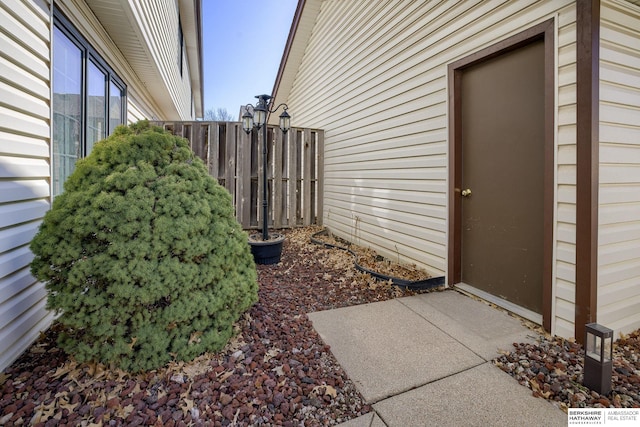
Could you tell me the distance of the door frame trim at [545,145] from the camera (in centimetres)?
237

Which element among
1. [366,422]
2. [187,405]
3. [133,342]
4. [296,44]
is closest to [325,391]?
[366,422]

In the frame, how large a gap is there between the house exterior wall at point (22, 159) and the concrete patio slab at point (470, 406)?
236cm

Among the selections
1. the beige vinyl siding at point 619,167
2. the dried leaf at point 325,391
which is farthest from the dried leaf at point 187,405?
the beige vinyl siding at point 619,167

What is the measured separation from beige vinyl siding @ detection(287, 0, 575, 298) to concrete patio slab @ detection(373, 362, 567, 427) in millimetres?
996

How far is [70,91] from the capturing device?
9.96ft

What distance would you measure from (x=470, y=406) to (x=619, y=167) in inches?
83.9

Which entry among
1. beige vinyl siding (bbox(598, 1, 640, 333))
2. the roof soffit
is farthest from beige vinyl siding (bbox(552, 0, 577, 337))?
the roof soffit

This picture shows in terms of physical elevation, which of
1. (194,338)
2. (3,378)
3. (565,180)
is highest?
(565,180)

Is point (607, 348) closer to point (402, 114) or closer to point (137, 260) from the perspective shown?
point (137, 260)

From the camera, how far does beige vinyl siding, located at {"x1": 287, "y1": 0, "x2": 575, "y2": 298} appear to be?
271 cm

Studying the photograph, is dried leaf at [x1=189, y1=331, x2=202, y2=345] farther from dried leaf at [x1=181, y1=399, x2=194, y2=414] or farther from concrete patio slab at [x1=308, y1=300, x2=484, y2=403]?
concrete patio slab at [x1=308, y1=300, x2=484, y2=403]

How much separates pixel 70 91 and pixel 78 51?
0.51 meters

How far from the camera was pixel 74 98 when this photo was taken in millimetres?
3139

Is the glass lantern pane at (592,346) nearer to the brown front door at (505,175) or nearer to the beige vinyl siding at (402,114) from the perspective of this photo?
the beige vinyl siding at (402,114)
